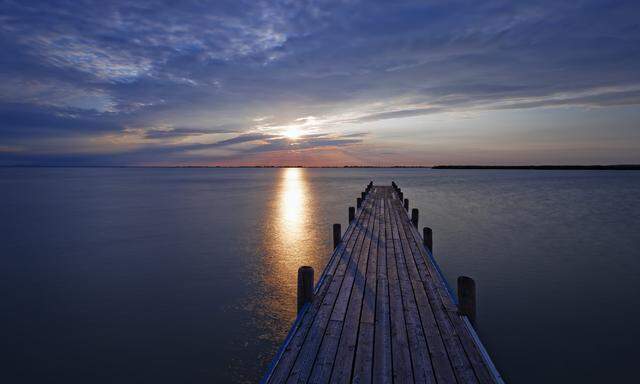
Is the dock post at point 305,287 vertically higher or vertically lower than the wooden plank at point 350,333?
higher

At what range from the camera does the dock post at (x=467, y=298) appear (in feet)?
20.9

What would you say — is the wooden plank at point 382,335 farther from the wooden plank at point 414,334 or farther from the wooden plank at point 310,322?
the wooden plank at point 310,322

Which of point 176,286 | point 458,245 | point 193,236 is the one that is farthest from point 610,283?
point 193,236

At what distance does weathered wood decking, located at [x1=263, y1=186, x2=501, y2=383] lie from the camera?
4809 mm

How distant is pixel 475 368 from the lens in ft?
16.0

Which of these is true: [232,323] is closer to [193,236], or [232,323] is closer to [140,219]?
[193,236]

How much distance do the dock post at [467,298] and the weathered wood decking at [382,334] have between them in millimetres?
176

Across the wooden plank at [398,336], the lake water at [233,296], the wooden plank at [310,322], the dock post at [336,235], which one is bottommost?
the lake water at [233,296]

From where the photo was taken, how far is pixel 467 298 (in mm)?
6406

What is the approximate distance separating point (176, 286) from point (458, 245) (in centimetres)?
1521

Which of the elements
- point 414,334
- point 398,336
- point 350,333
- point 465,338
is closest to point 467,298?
point 465,338

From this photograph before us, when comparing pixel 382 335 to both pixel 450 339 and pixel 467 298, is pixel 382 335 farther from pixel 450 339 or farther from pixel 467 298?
pixel 467 298

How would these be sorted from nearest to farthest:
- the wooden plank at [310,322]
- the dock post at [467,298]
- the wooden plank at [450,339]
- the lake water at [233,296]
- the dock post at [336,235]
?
the wooden plank at [450,339]
the wooden plank at [310,322]
the dock post at [467,298]
the lake water at [233,296]
the dock post at [336,235]

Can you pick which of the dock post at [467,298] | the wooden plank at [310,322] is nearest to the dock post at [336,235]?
the wooden plank at [310,322]
